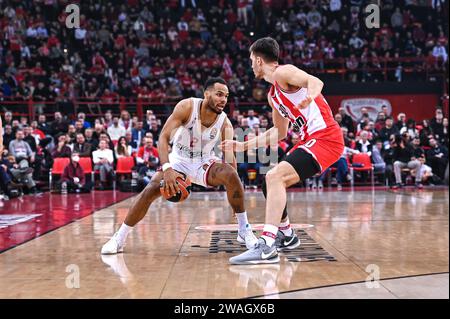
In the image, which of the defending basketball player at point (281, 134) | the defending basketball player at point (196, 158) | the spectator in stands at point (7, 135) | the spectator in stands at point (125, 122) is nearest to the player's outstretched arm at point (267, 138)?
the defending basketball player at point (281, 134)

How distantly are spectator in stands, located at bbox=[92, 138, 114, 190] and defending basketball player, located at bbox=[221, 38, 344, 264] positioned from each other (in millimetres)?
10231

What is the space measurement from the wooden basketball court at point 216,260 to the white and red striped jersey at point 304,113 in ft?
3.31

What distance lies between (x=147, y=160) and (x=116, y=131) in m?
2.15

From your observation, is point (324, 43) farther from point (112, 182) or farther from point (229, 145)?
point (229, 145)

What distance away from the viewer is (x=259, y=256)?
4.72m

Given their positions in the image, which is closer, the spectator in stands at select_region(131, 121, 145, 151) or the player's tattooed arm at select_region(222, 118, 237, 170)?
the player's tattooed arm at select_region(222, 118, 237, 170)

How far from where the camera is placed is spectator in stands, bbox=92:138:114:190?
15031 millimetres

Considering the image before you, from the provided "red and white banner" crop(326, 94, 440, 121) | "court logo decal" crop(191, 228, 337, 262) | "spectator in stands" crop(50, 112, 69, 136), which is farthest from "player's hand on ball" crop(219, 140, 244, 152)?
"red and white banner" crop(326, 94, 440, 121)

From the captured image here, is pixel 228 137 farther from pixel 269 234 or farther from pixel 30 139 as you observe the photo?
pixel 30 139

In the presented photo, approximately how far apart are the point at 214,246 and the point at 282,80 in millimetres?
1691

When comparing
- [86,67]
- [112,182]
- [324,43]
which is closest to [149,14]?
[86,67]

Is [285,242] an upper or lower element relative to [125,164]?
lower

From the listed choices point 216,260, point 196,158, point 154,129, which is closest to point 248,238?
point 216,260

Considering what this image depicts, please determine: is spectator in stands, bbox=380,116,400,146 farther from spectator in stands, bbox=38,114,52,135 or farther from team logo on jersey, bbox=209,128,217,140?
team logo on jersey, bbox=209,128,217,140
